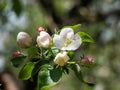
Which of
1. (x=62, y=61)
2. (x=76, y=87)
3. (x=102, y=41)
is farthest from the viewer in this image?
(x=76, y=87)

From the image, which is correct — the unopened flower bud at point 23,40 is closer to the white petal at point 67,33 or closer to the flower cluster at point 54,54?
the flower cluster at point 54,54

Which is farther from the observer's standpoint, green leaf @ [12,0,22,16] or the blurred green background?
the blurred green background

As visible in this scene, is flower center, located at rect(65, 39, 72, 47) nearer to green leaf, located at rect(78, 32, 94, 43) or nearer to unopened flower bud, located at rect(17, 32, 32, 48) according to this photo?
green leaf, located at rect(78, 32, 94, 43)

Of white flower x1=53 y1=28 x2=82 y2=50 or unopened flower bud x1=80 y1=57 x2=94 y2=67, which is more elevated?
white flower x1=53 y1=28 x2=82 y2=50

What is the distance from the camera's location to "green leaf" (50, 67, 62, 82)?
174 cm

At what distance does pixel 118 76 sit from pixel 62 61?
5.45 meters

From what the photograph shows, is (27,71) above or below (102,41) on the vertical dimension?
above

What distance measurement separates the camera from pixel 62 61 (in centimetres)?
177

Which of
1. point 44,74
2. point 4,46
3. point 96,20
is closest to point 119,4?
point 96,20

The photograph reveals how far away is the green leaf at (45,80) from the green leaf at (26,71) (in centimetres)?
7

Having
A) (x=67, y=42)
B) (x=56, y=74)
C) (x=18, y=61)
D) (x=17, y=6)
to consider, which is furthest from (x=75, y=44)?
(x=17, y=6)

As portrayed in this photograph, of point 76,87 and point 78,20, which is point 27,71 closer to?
point 78,20

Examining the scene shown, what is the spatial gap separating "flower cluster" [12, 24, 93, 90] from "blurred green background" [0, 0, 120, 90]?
89.1 inches

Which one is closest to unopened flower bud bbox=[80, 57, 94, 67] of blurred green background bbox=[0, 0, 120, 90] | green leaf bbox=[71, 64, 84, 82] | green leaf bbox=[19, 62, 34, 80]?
green leaf bbox=[71, 64, 84, 82]
